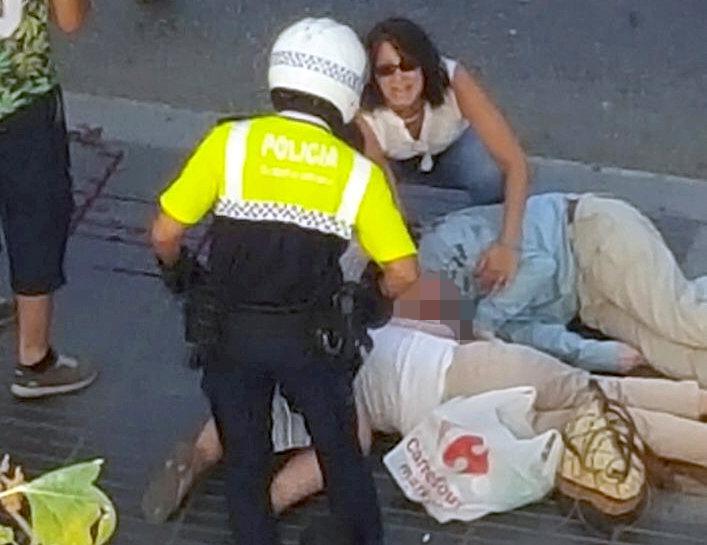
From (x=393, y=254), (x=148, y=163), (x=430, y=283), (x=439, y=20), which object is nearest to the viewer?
(x=393, y=254)

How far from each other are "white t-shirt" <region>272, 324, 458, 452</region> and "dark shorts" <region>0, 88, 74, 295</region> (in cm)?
Result: 74

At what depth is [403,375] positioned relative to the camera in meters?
4.55

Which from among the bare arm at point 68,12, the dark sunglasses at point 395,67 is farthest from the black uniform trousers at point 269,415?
the dark sunglasses at point 395,67

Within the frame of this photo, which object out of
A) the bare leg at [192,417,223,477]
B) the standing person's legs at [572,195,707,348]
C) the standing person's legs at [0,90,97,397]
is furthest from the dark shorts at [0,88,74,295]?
the standing person's legs at [572,195,707,348]

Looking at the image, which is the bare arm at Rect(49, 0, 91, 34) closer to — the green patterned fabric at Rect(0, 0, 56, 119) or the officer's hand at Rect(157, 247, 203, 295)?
the green patterned fabric at Rect(0, 0, 56, 119)

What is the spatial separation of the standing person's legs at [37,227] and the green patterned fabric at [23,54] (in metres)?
0.04

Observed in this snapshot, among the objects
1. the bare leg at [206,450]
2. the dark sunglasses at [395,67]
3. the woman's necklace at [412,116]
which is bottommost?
the bare leg at [206,450]

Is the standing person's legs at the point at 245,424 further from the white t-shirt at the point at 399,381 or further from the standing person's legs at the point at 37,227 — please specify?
the standing person's legs at the point at 37,227

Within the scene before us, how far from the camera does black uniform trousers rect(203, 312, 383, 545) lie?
391cm

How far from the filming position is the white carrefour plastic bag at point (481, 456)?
4418 mm

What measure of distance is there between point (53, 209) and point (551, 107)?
7.94 ft

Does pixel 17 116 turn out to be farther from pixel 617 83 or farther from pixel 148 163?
pixel 617 83

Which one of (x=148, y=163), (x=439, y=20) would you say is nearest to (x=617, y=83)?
(x=439, y=20)

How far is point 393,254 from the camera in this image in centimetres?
386
